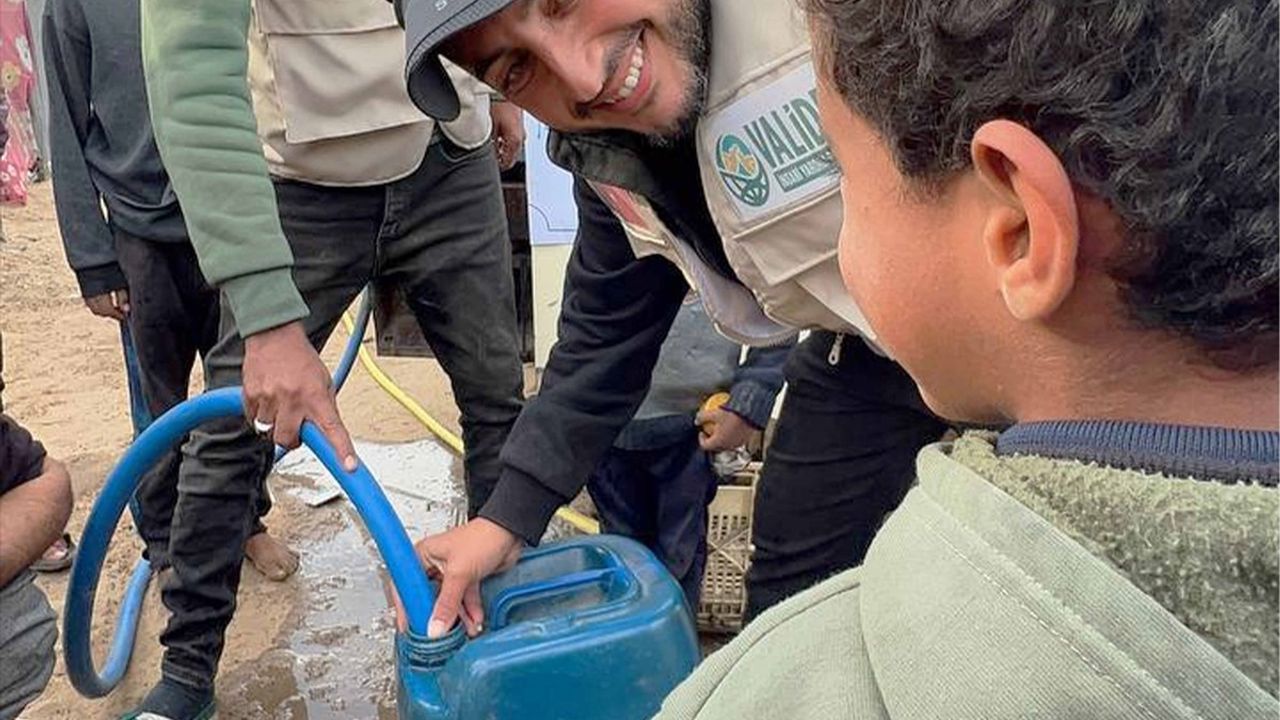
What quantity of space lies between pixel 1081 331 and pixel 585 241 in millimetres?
1209

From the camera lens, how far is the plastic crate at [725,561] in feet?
8.17

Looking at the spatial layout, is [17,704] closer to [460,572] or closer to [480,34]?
[460,572]

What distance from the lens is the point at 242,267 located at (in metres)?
1.72

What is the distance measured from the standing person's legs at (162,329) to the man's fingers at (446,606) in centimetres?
131

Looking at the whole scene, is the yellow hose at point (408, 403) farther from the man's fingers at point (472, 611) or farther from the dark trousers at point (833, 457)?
the man's fingers at point (472, 611)

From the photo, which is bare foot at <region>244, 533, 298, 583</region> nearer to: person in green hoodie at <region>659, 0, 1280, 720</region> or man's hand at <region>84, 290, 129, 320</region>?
man's hand at <region>84, 290, 129, 320</region>

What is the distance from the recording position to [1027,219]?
0.57 meters

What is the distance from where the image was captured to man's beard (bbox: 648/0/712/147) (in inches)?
54.6

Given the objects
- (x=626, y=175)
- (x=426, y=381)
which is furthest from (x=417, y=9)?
(x=426, y=381)

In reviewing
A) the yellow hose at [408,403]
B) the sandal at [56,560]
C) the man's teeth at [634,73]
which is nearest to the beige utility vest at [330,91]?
the man's teeth at [634,73]

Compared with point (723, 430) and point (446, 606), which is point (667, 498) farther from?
point (446, 606)

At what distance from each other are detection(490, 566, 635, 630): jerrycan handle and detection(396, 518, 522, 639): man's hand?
3 centimetres

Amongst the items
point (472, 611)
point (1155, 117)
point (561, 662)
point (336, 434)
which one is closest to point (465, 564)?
point (472, 611)

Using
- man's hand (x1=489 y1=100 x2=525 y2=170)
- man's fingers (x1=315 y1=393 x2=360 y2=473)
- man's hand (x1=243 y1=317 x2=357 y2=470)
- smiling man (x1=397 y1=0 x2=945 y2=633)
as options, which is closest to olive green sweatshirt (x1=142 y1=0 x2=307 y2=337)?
man's hand (x1=243 y1=317 x2=357 y2=470)
